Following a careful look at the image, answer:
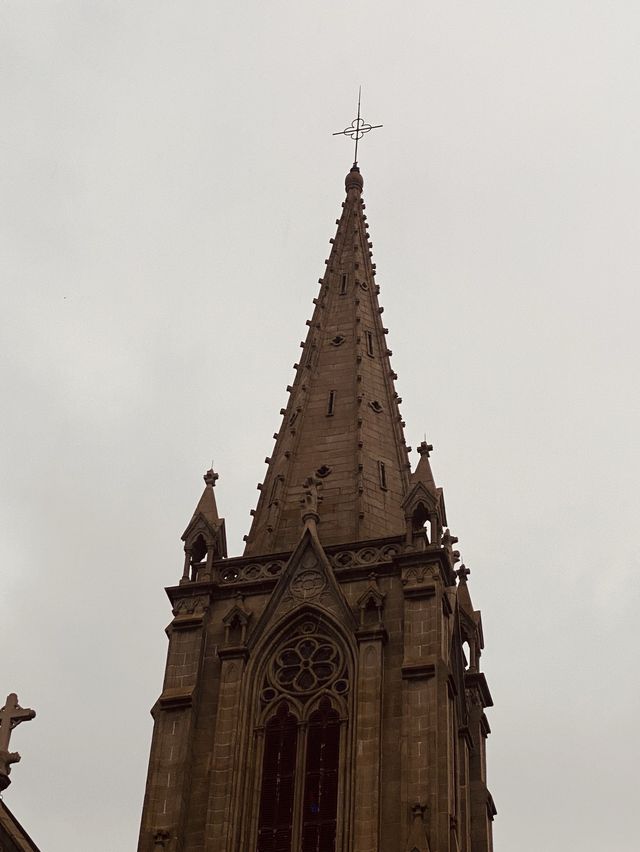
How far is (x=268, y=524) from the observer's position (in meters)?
47.1

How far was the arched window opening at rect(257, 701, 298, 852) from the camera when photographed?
39.0 metres

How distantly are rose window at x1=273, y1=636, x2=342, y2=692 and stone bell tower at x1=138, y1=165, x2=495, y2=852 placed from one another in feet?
0.12

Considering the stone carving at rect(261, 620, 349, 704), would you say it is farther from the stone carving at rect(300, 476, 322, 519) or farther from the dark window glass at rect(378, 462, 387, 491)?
the dark window glass at rect(378, 462, 387, 491)

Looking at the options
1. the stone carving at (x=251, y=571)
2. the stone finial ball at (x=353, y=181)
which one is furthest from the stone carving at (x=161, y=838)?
the stone finial ball at (x=353, y=181)

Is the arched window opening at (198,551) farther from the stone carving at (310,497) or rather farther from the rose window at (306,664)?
the rose window at (306,664)

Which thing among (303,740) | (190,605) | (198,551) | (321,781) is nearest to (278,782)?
(321,781)

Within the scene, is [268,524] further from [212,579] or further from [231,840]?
[231,840]

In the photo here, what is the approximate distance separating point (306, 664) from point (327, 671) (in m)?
0.57

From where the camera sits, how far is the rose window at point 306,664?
41781 millimetres

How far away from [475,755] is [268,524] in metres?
8.23

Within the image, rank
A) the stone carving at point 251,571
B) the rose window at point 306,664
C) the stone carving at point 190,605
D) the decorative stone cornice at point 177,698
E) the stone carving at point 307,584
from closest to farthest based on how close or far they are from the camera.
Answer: the decorative stone cornice at point 177,698, the rose window at point 306,664, the stone carving at point 307,584, the stone carving at point 190,605, the stone carving at point 251,571

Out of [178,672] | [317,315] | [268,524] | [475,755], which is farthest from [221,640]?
[317,315]

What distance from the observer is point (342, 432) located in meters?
49.6

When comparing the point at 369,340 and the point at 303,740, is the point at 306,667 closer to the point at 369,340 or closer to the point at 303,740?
the point at 303,740
